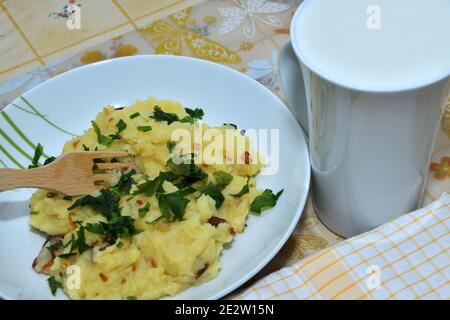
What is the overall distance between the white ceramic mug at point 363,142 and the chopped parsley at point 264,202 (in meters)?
0.10

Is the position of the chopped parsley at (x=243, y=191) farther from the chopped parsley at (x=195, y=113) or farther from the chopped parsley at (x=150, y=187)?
the chopped parsley at (x=195, y=113)

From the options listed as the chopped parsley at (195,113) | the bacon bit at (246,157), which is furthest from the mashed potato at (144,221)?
the chopped parsley at (195,113)

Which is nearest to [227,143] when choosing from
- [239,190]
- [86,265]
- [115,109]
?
[239,190]

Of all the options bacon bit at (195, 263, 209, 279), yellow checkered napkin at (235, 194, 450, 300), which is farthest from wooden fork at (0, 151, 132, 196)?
yellow checkered napkin at (235, 194, 450, 300)

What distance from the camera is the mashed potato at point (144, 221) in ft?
3.83

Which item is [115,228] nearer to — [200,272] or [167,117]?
[200,272]

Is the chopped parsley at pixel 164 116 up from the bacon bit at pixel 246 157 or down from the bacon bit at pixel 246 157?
up

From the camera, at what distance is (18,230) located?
135 cm

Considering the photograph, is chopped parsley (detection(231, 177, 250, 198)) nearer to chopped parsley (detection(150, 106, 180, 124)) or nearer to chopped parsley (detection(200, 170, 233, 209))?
chopped parsley (detection(200, 170, 233, 209))

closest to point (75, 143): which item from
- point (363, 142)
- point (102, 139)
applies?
point (102, 139)

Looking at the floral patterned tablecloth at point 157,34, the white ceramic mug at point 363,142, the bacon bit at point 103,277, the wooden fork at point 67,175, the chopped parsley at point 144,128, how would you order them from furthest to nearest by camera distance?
the floral patterned tablecloth at point 157,34 < the chopped parsley at point 144,128 < the wooden fork at point 67,175 < the bacon bit at point 103,277 < the white ceramic mug at point 363,142

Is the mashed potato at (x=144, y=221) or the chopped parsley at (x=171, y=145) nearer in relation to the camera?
the mashed potato at (x=144, y=221)

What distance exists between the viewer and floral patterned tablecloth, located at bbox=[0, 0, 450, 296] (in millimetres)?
1785
